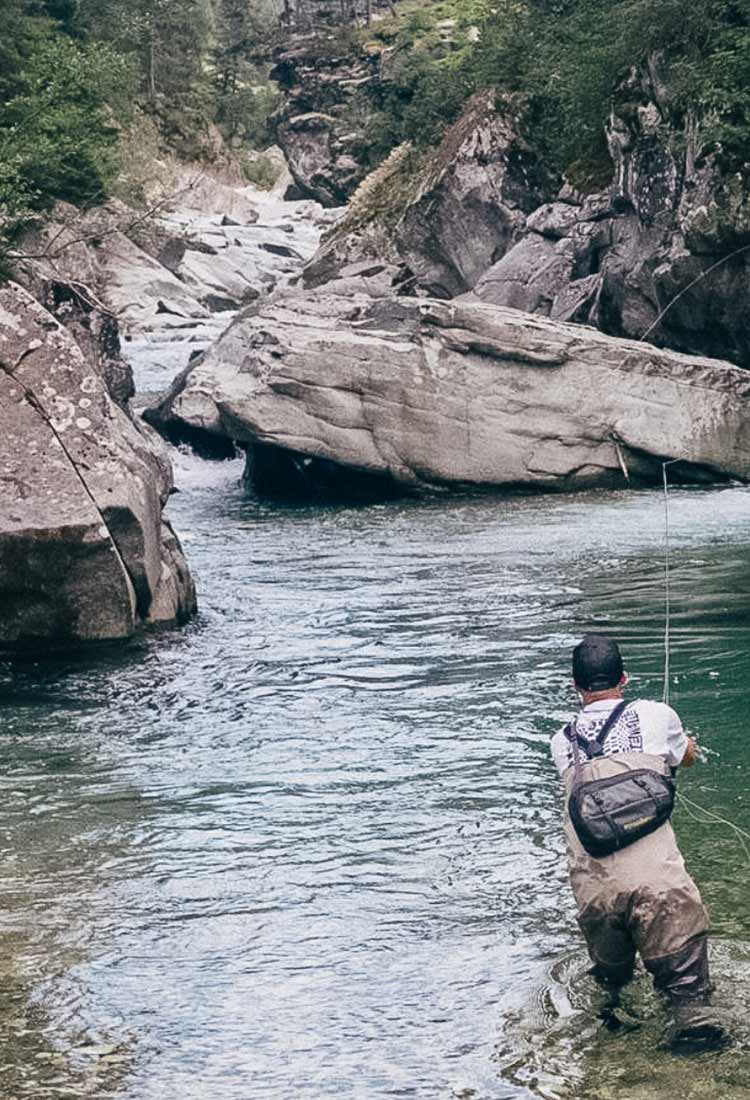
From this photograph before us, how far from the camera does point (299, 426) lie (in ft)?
68.3

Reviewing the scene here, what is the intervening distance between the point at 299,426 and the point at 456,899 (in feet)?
45.2

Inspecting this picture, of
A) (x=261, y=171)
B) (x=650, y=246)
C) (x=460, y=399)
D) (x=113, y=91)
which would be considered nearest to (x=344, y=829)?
(x=460, y=399)

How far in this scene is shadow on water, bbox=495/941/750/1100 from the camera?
5.37 meters

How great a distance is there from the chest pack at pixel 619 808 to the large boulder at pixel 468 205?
25179mm

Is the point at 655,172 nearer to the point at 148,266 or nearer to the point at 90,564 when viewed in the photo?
the point at 90,564

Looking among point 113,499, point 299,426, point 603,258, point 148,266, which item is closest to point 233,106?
point 148,266

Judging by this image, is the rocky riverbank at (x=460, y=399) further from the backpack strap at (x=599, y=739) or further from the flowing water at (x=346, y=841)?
the backpack strap at (x=599, y=739)

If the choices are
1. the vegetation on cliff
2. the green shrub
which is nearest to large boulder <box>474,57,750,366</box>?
the vegetation on cliff

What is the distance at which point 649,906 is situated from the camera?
5688 millimetres

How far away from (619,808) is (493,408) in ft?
Answer: 50.4

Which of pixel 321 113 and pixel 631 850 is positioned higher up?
pixel 321 113

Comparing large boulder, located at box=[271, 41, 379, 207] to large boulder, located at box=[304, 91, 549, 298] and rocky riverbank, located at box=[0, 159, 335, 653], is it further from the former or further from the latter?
rocky riverbank, located at box=[0, 159, 335, 653]

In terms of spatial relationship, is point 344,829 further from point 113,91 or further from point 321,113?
point 321,113

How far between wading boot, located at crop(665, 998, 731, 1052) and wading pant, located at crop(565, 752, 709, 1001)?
4 cm
